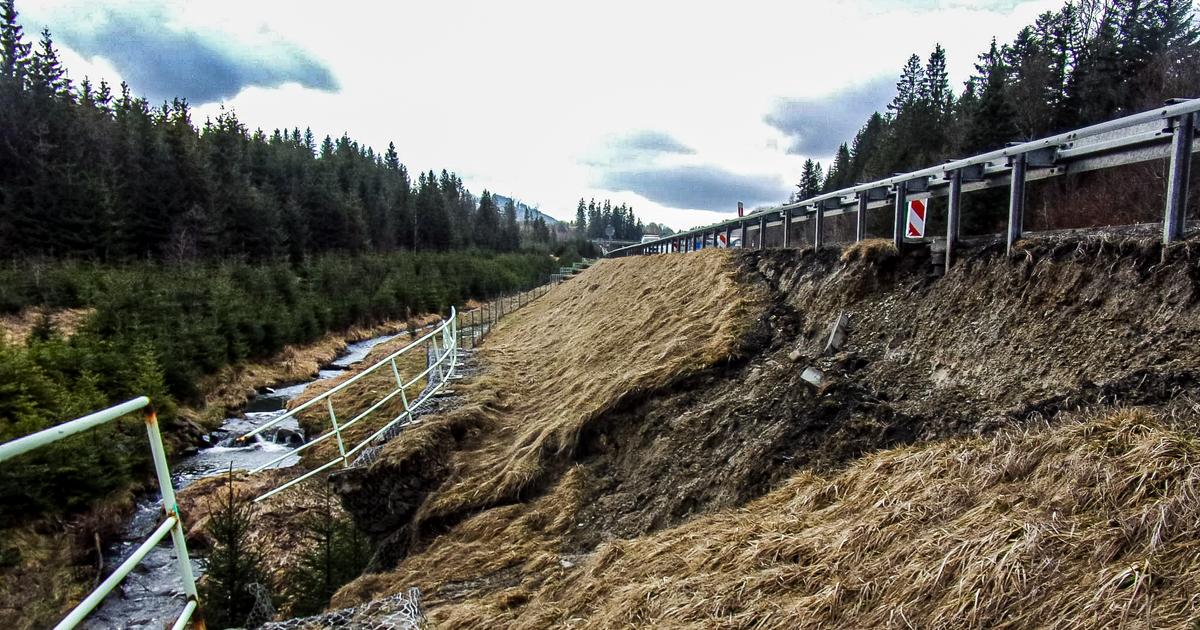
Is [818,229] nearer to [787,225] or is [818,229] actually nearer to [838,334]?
[787,225]

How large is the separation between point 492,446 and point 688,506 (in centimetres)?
349

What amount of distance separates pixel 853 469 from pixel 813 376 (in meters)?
1.44

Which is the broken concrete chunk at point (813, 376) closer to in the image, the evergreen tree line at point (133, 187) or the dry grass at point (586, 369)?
the dry grass at point (586, 369)

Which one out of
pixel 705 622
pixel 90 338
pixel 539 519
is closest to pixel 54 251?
pixel 90 338

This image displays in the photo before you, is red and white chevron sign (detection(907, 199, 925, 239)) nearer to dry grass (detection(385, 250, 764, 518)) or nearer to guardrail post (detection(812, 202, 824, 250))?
guardrail post (detection(812, 202, 824, 250))

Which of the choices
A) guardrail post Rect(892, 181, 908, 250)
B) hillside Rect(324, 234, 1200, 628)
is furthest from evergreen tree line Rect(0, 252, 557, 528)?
guardrail post Rect(892, 181, 908, 250)

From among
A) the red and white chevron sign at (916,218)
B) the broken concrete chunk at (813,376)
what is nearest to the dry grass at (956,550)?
the broken concrete chunk at (813,376)

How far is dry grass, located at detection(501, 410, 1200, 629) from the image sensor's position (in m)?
2.34

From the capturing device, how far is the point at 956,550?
2.72 m

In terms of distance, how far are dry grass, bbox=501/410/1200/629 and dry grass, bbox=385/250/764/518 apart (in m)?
2.42

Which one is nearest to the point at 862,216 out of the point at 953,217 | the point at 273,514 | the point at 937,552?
the point at 953,217

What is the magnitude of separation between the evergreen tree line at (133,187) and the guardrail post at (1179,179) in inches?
1802

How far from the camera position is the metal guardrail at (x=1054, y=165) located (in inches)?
155

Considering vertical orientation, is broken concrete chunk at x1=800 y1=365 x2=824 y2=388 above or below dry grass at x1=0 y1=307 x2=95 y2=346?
above
